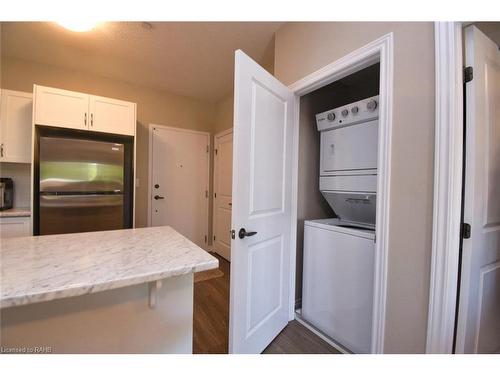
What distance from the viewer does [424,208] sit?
3.36 ft

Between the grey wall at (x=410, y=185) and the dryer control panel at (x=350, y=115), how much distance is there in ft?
1.25

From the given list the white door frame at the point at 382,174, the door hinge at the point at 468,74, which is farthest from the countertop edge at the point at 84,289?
the door hinge at the point at 468,74

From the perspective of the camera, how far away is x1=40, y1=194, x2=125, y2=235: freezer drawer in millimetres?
2137

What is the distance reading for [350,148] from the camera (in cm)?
169

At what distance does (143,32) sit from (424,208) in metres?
2.49

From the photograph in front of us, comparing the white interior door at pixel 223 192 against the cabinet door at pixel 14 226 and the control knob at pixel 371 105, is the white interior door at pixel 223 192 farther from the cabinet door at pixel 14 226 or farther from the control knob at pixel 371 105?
the cabinet door at pixel 14 226

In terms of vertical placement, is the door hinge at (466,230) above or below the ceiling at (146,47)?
below

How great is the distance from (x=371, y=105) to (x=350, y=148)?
1.08 feet

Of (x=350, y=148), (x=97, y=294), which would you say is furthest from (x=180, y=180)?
(x=97, y=294)

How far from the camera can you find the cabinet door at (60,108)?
2.13 m

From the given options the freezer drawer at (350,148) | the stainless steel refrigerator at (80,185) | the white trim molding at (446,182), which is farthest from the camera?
the stainless steel refrigerator at (80,185)

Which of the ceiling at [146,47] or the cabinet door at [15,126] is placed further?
the cabinet door at [15,126]
